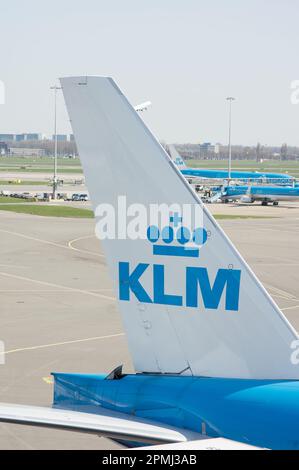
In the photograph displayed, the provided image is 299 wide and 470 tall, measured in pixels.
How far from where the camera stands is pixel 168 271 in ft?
33.9

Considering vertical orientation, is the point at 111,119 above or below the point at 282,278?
above

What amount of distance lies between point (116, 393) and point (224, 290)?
1882mm

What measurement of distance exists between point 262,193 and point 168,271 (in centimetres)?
9223

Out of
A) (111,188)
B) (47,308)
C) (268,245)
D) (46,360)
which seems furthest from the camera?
(268,245)

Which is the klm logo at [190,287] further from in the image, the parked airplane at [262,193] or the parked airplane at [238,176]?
the parked airplane at [238,176]

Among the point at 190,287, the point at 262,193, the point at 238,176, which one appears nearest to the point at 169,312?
the point at 190,287

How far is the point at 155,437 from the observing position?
28.5ft

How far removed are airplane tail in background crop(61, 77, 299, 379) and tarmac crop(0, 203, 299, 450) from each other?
627 centimetres

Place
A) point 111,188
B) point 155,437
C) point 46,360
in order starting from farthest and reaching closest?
1. point 46,360
2. point 111,188
3. point 155,437

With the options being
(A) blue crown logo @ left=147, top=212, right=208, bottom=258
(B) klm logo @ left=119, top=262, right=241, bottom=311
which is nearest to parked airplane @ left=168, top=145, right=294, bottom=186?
(B) klm logo @ left=119, top=262, right=241, bottom=311

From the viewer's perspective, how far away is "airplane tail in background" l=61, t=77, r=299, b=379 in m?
9.85

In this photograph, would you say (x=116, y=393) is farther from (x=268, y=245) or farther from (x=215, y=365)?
(x=268, y=245)

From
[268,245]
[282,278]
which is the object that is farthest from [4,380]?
[268,245]

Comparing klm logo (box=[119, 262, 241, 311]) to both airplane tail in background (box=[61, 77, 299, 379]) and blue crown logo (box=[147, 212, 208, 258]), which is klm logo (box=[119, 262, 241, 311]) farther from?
blue crown logo (box=[147, 212, 208, 258])
